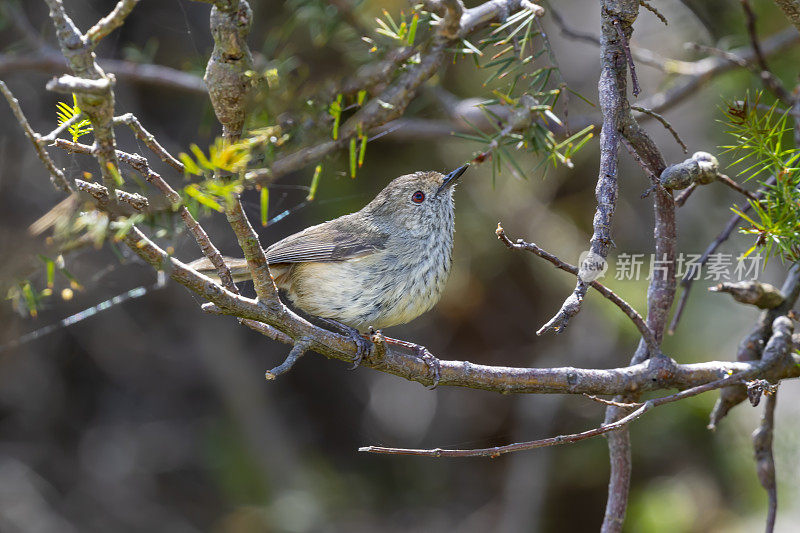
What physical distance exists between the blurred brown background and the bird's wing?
2.47 feet

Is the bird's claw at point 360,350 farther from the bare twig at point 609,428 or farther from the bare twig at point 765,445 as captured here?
the bare twig at point 765,445

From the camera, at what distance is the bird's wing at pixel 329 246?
133 inches

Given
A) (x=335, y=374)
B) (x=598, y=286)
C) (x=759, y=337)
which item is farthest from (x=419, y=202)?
(x=335, y=374)

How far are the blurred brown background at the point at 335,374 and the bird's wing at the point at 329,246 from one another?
753mm

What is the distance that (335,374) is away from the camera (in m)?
5.21

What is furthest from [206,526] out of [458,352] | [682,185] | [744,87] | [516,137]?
[744,87]

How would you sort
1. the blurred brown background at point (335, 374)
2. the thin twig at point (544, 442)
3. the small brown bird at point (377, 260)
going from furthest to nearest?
the blurred brown background at point (335, 374), the small brown bird at point (377, 260), the thin twig at point (544, 442)

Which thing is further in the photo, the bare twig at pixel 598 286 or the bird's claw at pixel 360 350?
the bird's claw at pixel 360 350

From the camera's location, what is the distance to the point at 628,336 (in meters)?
4.31

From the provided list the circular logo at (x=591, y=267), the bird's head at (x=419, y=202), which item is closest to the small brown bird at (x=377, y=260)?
the bird's head at (x=419, y=202)

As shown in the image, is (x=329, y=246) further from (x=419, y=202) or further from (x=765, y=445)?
(x=765, y=445)

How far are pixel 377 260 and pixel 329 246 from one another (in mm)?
293

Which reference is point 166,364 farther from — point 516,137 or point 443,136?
point 516,137

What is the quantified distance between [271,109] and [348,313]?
3.22 feet
